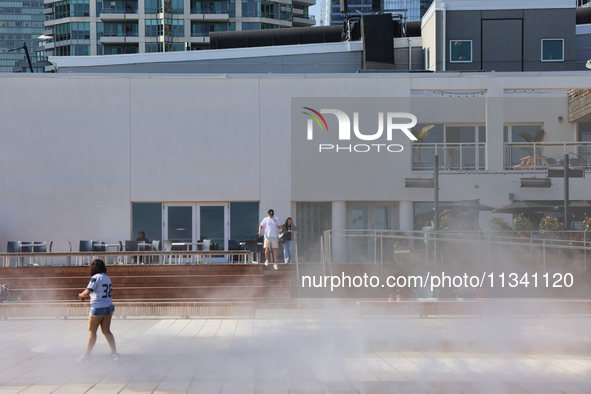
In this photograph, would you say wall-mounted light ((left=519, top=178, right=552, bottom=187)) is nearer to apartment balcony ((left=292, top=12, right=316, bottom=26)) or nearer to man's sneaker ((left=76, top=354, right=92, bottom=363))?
man's sneaker ((left=76, top=354, right=92, bottom=363))

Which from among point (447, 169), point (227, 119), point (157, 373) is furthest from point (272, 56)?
point (157, 373)

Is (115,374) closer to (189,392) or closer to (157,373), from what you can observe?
(157,373)

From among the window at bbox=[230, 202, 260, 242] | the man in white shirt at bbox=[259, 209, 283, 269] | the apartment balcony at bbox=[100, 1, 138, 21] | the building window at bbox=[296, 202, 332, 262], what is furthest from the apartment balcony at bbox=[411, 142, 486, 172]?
the apartment balcony at bbox=[100, 1, 138, 21]

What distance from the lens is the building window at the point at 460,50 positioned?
3081 cm

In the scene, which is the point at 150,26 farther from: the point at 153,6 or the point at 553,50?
the point at 553,50

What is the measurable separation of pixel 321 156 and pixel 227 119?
11.4 feet

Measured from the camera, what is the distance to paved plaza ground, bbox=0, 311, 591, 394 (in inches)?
297

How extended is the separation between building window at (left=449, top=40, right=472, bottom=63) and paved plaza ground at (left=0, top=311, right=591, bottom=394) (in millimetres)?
19041

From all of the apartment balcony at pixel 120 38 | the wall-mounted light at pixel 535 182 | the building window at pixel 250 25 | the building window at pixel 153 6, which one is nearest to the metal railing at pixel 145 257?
the wall-mounted light at pixel 535 182

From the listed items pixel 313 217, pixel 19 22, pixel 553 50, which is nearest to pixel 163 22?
pixel 553 50

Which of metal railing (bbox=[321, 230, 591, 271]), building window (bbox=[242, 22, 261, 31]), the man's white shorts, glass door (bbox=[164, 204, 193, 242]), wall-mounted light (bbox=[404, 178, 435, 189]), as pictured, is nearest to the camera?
metal railing (bbox=[321, 230, 591, 271])

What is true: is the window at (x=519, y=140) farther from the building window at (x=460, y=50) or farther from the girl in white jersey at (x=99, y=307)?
the girl in white jersey at (x=99, y=307)

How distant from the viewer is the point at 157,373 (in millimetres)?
8227
